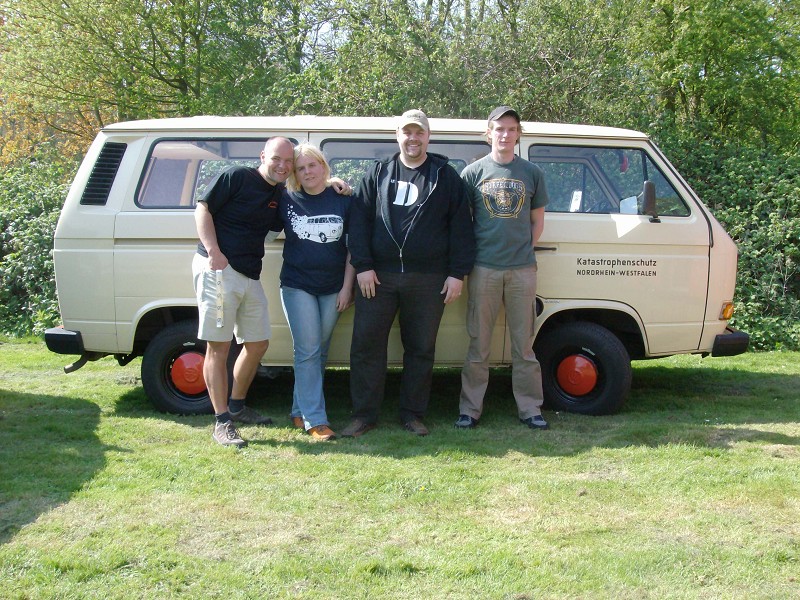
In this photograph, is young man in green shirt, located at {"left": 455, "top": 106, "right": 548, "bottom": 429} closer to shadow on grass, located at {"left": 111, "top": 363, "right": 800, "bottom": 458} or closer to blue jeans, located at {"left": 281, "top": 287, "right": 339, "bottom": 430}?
shadow on grass, located at {"left": 111, "top": 363, "right": 800, "bottom": 458}

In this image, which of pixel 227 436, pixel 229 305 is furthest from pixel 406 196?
pixel 227 436

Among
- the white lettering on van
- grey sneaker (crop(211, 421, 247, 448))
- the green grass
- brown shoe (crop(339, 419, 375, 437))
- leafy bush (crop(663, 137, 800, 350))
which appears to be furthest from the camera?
leafy bush (crop(663, 137, 800, 350))

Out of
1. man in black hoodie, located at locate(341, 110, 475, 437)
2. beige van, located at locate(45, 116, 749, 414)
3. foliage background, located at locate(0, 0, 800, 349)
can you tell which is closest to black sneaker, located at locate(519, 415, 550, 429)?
beige van, located at locate(45, 116, 749, 414)

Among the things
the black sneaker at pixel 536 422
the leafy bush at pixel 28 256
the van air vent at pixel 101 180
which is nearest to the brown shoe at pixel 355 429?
the black sneaker at pixel 536 422

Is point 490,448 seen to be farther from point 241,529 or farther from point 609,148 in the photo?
point 609,148

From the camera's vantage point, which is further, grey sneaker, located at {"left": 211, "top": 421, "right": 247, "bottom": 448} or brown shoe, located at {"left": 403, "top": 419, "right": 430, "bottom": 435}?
brown shoe, located at {"left": 403, "top": 419, "right": 430, "bottom": 435}

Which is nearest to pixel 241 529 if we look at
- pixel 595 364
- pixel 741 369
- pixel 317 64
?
pixel 595 364

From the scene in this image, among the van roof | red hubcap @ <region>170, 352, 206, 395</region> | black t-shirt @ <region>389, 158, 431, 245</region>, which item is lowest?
red hubcap @ <region>170, 352, 206, 395</region>

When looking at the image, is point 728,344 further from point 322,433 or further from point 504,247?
point 322,433

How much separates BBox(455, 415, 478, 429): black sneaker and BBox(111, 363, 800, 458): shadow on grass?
0.06 meters

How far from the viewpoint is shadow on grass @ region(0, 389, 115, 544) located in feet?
13.4

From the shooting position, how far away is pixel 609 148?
19.1 ft

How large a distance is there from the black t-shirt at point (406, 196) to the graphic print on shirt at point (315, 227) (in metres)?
0.42

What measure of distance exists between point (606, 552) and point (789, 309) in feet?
22.5
